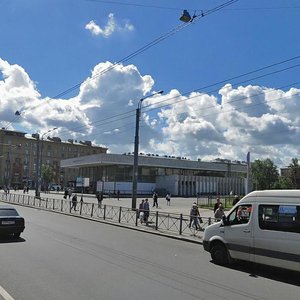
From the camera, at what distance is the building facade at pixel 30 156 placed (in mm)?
137625

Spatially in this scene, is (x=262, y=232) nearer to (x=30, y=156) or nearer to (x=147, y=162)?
(x=147, y=162)

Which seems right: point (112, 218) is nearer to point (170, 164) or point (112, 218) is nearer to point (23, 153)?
point (170, 164)

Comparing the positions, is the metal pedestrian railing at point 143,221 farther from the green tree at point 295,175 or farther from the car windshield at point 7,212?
the green tree at point 295,175

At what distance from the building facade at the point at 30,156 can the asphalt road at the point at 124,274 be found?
122 metres

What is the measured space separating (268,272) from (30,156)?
140 meters

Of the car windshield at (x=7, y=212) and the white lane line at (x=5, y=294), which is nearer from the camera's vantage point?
the white lane line at (x=5, y=294)

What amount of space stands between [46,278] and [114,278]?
139 centimetres

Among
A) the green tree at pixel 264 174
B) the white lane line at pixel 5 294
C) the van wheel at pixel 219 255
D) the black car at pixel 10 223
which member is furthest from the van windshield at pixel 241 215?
the green tree at pixel 264 174

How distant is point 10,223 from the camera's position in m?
15.4

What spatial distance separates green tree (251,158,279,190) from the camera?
3073 inches

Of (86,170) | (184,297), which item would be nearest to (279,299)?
(184,297)

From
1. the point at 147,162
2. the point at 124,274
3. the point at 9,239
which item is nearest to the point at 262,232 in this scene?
the point at 124,274

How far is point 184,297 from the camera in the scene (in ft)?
24.6

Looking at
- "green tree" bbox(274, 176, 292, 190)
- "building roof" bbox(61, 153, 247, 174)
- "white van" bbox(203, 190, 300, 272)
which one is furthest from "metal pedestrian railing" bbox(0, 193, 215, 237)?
"building roof" bbox(61, 153, 247, 174)
